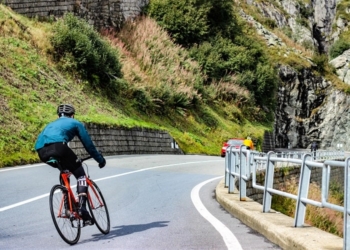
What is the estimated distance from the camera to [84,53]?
3281cm

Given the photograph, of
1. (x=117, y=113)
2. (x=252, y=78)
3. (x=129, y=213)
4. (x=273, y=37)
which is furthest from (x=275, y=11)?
(x=129, y=213)

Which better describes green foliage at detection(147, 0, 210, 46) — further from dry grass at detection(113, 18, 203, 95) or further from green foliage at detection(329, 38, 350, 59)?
green foliage at detection(329, 38, 350, 59)

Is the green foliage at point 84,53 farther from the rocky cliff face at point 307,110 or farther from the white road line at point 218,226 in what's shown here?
the rocky cliff face at point 307,110

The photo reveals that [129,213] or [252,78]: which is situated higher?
[252,78]

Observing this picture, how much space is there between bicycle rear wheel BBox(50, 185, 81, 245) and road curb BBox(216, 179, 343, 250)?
2552 millimetres

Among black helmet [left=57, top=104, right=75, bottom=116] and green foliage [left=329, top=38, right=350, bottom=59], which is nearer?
black helmet [left=57, top=104, right=75, bottom=116]

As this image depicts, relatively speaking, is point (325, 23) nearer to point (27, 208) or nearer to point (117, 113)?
point (117, 113)

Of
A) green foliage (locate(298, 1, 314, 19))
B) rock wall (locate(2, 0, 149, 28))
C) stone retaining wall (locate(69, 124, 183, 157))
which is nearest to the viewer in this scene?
stone retaining wall (locate(69, 124, 183, 157))

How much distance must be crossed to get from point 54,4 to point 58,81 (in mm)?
11299

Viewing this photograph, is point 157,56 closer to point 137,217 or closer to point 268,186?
point 137,217

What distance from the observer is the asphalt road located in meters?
6.90

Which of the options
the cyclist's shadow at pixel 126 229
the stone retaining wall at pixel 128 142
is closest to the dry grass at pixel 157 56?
the stone retaining wall at pixel 128 142

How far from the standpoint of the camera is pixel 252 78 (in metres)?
50.2

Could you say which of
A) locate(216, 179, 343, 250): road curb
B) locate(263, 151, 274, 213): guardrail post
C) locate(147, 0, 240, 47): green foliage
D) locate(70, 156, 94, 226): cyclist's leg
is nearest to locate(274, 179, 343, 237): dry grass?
locate(216, 179, 343, 250): road curb
